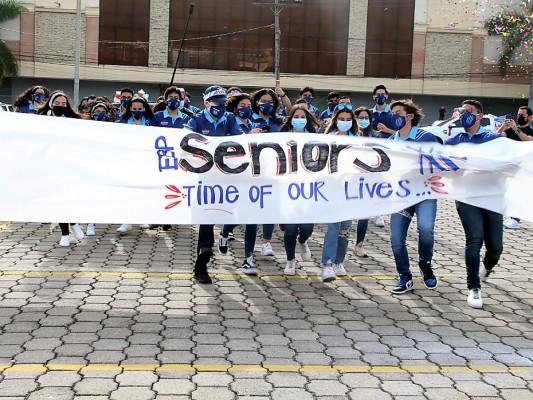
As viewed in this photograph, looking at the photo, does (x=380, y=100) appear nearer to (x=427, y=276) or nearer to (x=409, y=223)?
(x=409, y=223)

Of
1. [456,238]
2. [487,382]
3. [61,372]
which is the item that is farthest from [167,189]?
[456,238]

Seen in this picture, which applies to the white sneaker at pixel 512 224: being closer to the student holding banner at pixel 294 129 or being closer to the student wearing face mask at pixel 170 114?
the student holding banner at pixel 294 129

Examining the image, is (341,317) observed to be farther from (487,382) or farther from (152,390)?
(152,390)

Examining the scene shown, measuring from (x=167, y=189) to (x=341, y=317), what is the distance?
1.90m

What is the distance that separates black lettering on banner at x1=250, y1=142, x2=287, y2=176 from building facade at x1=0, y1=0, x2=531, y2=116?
41034 mm

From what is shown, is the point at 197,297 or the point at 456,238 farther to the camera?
the point at 456,238

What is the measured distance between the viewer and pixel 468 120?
7.54 metres

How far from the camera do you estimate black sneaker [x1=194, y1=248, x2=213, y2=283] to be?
8.05m

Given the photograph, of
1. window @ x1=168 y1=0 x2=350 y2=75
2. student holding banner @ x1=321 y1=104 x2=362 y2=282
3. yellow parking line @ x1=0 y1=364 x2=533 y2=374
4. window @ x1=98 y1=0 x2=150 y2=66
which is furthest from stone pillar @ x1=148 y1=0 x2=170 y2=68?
yellow parking line @ x1=0 y1=364 x2=533 y2=374

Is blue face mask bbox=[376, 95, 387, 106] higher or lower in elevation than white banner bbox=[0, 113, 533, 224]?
higher

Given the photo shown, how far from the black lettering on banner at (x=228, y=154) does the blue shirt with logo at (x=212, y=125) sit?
49 cm

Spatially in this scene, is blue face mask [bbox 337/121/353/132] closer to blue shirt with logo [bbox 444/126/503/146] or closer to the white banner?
the white banner

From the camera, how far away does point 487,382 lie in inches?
213

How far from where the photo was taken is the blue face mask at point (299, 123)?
8555mm
